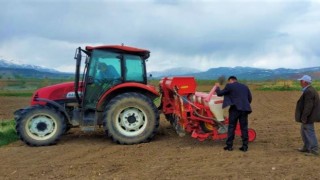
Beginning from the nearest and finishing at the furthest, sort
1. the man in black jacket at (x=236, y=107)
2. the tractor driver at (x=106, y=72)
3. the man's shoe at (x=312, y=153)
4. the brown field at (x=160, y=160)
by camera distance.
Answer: the brown field at (x=160, y=160), the man's shoe at (x=312, y=153), the man in black jacket at (x=236, y=107), the tractor driver at (x=106, y=72)

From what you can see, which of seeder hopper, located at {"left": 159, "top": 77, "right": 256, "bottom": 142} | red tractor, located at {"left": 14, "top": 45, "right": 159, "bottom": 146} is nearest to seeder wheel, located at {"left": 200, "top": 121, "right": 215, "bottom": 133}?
seeder hopper, located at {"left": 159, "top": 77, "right": 256, "bottom": 142}

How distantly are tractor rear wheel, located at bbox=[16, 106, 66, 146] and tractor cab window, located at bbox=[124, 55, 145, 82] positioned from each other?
1.89m

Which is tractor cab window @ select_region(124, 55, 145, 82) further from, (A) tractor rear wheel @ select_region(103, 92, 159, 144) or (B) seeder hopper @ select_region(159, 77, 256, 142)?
(B) seeder hopper @ select_region(159, 77, 256, 142)

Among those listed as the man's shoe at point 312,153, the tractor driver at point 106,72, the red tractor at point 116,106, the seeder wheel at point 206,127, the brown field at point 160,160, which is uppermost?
the tractor driver at point 106,72

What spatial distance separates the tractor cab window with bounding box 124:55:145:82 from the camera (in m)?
10.1

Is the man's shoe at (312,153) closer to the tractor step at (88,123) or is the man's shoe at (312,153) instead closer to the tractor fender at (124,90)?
the tractor fender at (124,90)

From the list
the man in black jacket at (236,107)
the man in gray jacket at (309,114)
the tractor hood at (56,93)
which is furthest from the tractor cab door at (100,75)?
the man in gray jacket at (309,114)

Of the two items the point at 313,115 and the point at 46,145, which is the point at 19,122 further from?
the point at 313,115

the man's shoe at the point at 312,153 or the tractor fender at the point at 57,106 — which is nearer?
the man's shoe at the point at 312,153

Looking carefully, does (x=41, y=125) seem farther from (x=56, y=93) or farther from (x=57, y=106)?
(x=56, y=93)

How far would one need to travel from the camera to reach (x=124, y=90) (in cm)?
995

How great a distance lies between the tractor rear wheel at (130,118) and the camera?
9.50m

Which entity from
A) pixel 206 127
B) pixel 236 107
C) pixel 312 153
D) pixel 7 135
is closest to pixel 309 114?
pixel 312 153

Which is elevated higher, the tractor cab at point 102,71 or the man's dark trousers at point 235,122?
the tractor cab at point 102,71
